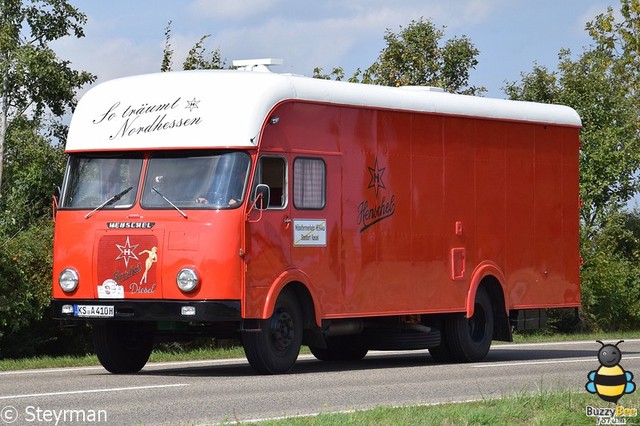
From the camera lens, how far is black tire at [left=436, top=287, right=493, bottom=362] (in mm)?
20125

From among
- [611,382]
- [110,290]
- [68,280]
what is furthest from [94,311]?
[611,382]

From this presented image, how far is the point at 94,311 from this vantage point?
16766 millimetres

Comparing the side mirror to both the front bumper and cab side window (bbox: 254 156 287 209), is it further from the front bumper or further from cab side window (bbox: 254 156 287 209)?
the front bumper

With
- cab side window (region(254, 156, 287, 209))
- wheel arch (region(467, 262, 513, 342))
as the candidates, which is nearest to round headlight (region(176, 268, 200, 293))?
cab side window (region(254, 156, 287, 209))

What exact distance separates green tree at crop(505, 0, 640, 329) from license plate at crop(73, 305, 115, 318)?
19206mm

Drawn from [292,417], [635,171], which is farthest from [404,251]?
[635,171]

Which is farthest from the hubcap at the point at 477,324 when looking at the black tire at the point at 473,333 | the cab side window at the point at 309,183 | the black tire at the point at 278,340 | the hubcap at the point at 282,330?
the hubcap at the point at 282,330

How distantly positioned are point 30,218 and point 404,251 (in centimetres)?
1023

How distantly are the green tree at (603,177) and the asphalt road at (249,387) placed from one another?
45.3 feet

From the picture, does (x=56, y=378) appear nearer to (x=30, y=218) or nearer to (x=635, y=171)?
(x=30, y=218)

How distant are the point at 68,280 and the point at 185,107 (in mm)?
2361

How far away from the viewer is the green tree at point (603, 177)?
34.8 metres

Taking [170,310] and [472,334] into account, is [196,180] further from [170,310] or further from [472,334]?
[472,334]

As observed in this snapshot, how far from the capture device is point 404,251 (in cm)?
1925
